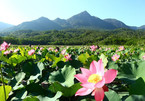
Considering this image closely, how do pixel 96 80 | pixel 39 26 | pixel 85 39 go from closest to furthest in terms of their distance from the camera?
pixel 96 80 < pixel 85 39 < pixel 39 26

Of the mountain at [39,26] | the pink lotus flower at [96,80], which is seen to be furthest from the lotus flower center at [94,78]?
the mountain at [39,26]

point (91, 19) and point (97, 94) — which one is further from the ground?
point (91, 19)

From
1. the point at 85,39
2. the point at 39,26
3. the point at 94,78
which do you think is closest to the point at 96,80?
the point at 94,78

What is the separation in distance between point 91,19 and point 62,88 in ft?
671

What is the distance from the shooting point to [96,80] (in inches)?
21.0

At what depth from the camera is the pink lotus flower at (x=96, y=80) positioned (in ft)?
1.50

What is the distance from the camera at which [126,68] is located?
0.93 metres

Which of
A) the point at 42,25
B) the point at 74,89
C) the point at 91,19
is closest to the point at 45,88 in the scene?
the point at 74,89

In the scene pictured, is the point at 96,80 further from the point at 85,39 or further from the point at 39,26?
the point at 39,26

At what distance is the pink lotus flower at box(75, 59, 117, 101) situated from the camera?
1.50 ft

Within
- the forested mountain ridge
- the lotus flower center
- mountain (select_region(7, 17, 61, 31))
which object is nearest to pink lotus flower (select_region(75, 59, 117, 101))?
the lotus flower center

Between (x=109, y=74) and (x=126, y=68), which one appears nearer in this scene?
(x=109, y=74)

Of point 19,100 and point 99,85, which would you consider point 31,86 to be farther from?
point 99,85

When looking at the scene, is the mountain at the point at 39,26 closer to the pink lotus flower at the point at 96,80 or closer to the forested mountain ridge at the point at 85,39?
the forested mountain ridge at the point at 85,39
